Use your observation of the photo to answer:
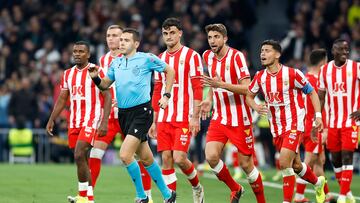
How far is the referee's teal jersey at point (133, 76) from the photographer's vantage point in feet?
45.0

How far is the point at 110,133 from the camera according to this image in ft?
49.2

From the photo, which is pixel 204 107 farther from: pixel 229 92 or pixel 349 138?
pixel 349 138

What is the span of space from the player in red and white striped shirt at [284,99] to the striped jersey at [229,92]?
0.26 metres

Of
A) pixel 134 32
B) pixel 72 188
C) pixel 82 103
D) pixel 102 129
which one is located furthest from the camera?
pixel 72 188

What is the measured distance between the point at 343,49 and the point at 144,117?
11.5 feet

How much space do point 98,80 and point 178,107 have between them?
1.33 meters

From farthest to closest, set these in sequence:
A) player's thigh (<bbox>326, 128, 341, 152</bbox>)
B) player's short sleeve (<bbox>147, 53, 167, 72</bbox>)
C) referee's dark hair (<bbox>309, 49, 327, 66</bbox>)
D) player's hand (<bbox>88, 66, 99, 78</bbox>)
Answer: referee's dark hair (<bbox>309, 49, 327, 66</bbox>), player's thigh (<bbox>326, 128, 341, 152</bbox>), player's short sleeve (<bbox>147, 53, 167, 72</bbox>), player's hand (<bbox>88, 66, 99, 78</bbox>)

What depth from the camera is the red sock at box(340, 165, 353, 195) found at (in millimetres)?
15180

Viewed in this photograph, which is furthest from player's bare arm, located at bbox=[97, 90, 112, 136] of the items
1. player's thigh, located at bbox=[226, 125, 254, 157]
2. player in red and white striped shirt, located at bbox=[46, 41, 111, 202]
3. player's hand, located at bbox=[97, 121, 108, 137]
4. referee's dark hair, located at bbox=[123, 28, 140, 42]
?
player's thigh, located at bbox=[226, 125, 254, 157]

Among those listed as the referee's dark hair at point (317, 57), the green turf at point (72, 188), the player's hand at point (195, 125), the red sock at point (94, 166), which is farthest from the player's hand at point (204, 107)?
the referee's dark hair at point (317, 57)

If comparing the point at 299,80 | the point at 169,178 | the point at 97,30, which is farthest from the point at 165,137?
the point at 97,30

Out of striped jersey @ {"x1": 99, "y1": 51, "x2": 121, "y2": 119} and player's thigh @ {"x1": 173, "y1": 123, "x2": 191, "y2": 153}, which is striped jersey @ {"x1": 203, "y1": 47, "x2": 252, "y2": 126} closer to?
player's thigh @ {"x1": 173, "y1": 123, "x2": 191, "y2": 153}

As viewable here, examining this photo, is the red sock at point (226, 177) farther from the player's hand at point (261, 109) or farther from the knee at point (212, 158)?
the player's hand at point (261, 109)

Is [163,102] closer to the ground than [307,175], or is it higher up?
higher up
